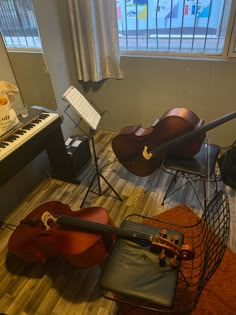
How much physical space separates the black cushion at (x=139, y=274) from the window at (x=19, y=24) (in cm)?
179

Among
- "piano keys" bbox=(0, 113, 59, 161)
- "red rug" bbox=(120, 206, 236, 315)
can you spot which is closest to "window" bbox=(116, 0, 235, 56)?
"piano keys" bbox=(0, 113, 59, 161)

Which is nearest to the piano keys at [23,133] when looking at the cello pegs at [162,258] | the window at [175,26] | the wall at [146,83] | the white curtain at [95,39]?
the wall at [146,83]

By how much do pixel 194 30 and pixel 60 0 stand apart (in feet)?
4.46

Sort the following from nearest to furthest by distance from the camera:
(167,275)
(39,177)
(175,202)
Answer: (167,275), (175,202), (39,177)

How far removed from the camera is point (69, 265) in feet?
5.43

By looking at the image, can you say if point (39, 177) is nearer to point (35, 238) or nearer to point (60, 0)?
A: point (35, 238)

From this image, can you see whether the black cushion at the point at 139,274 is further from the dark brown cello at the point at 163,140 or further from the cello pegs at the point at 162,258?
the dark brown cello at the point at 163,140

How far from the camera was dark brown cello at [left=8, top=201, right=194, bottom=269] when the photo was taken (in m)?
1.28

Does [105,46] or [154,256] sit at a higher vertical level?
[105,46]

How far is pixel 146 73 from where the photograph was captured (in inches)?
97.0

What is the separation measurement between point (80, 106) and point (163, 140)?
72 centimetres

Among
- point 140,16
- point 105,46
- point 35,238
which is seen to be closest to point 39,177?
point 35,238

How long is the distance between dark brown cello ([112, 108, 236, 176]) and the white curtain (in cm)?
92

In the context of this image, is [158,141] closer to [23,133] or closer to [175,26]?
[23,133]
